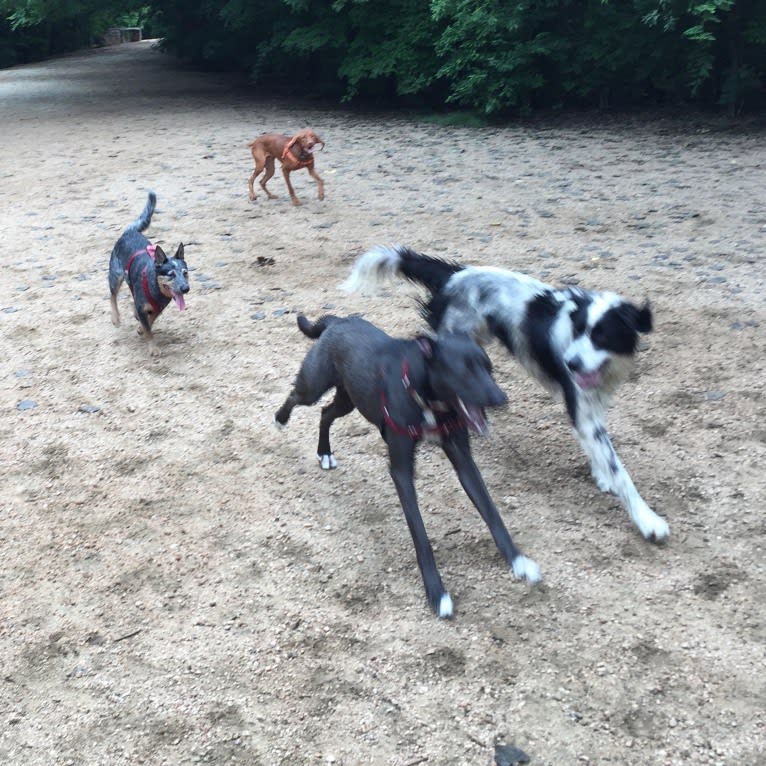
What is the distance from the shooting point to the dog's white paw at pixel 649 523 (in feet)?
11.6

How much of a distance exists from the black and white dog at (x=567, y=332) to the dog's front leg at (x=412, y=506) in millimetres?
985

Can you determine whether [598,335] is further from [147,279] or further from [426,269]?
[147,279]

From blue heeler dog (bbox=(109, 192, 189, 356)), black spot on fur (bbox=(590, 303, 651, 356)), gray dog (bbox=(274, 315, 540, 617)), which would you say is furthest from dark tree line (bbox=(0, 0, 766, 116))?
gray dog (bbox=(274, 315, 540, 617))

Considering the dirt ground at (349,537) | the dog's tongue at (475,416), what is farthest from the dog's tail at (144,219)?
the dog's tongue at (475,416)

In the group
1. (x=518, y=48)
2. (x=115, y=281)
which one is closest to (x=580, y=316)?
(x=115, y=281)

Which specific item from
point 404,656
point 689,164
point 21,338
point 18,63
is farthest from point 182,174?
point 18,63

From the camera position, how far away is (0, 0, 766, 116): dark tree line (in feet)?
38.0

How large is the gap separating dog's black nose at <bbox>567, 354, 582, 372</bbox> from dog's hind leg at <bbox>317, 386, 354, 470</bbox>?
41.1 inches

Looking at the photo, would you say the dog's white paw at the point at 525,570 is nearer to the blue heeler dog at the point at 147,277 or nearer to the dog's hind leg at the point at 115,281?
the blue heeler dog at the point at 147,277

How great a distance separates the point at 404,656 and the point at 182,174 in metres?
9.39

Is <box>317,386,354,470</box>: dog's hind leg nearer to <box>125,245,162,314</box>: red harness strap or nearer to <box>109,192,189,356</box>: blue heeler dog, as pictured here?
<box>109,192,189,356</box>: blue heeler dog

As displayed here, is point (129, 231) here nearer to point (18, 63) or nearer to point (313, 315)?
point (313, 315)

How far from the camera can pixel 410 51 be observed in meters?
14.5

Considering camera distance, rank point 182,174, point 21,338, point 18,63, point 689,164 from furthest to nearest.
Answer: point 18,63
point 182,174
point 689,164
point 21,338
